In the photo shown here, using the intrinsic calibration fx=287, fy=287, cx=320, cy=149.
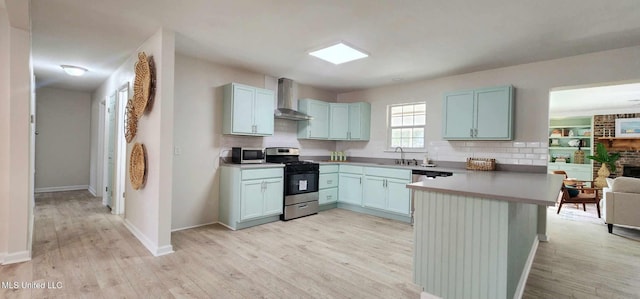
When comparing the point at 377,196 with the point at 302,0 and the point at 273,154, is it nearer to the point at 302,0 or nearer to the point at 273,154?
the point at 273,154

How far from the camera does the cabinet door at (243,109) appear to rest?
162 inches

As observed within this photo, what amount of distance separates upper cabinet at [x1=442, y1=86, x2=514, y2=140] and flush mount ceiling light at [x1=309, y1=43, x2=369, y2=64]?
67.7 inches

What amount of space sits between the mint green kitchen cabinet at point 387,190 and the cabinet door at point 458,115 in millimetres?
885

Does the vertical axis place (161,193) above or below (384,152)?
below

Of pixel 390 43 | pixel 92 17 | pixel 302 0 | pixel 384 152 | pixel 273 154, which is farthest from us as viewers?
pixel 384 152

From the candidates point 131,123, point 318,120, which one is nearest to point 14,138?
point 131,123

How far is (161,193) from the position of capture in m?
3.02

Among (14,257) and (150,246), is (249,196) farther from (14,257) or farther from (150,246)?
(14,257)

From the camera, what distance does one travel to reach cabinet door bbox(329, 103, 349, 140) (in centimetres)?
564

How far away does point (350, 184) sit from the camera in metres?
5.19

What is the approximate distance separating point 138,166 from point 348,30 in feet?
9.36

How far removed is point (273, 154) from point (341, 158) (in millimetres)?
1681

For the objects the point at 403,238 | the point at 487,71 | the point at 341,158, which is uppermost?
the point at 487,71

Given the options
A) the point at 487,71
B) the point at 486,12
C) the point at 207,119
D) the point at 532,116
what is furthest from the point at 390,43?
the point at 207,119
